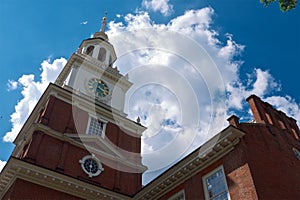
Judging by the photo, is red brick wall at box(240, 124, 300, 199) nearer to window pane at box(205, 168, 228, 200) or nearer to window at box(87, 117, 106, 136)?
window pane at box(205, 168, 228, 200)

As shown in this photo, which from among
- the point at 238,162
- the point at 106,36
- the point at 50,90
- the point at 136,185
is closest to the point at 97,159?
the point at 136,185

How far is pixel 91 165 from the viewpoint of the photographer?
21469 millimetres

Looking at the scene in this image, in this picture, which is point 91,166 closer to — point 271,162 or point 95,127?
point 95,127

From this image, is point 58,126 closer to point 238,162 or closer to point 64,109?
point 64,109

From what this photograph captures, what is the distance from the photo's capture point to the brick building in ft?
43.5

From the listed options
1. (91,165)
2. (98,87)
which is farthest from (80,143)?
(98,87)

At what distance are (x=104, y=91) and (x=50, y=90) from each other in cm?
599

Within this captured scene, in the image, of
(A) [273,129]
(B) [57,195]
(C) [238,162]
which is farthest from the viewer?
(B) [57,195]

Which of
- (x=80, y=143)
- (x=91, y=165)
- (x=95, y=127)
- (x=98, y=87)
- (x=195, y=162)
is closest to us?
(x=195, y=162)

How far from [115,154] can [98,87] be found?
24.5 feet

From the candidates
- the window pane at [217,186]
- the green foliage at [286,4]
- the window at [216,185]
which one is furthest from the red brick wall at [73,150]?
the green foliage at [286,4]

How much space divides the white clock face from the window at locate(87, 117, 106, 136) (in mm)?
2574

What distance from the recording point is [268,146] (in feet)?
47.2

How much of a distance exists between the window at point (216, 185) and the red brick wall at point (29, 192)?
8.98m
